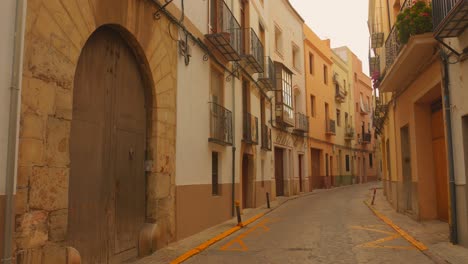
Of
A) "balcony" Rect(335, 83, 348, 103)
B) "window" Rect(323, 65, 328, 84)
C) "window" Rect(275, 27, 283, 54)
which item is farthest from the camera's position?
"balcony" Rect(335, 83, 348, 103)

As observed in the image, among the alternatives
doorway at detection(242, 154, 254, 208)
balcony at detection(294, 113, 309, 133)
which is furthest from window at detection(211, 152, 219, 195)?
balcony at detection(294, 113, 309, 133)

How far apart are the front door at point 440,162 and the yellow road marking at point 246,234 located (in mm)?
4369

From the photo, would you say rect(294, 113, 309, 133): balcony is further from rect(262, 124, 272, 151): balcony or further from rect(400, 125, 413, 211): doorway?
rect(400, 125, 413, 211): doorway

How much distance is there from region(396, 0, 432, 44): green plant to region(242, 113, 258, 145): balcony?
22.7ft

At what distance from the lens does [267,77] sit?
61.1 ft

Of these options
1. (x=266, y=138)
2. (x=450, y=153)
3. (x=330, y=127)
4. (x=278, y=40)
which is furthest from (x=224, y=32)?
(x=330, y=127)

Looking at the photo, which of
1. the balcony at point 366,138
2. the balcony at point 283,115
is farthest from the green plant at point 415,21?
the balcony at point 366,138

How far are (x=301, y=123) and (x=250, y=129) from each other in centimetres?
967

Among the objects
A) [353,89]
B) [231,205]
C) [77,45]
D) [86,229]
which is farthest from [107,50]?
[353,89]

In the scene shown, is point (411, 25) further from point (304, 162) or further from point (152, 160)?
point (304, 162)

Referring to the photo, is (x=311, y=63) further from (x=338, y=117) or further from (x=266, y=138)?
(x=266, y=138)

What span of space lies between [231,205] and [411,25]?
7.06m

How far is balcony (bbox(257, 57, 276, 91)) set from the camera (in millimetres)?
17891

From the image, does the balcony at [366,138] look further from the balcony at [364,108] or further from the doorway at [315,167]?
the doorway at [315,167]
